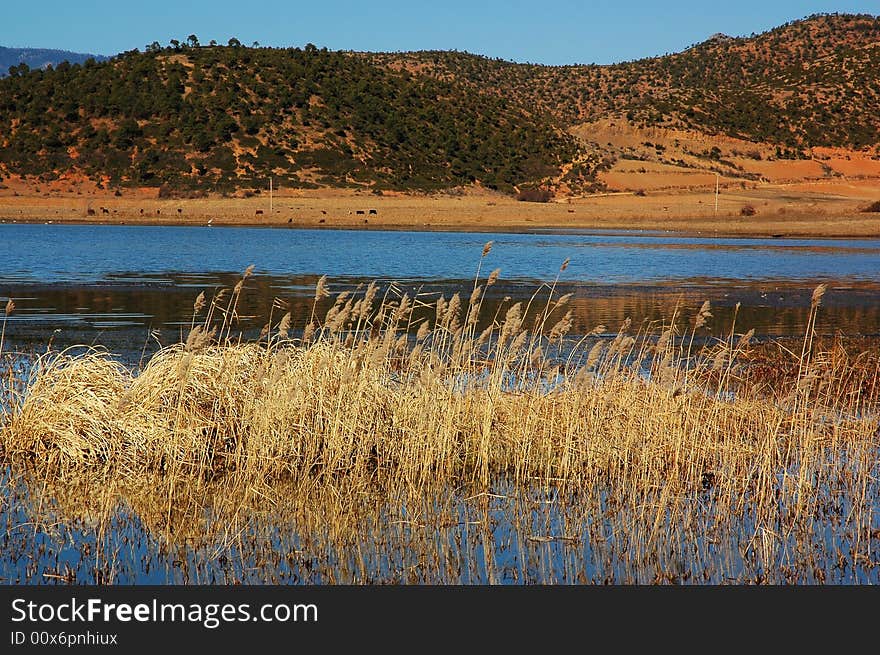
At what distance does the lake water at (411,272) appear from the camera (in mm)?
20203

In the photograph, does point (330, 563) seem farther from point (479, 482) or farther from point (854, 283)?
point (854, 283)

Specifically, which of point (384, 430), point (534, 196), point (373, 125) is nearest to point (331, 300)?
point (384, 430)

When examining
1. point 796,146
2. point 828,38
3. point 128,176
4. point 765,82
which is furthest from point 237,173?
point 828,38

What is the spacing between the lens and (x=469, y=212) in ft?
187

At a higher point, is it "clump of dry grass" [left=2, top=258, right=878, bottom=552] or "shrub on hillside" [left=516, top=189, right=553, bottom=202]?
"shrub on hillside" [left=516, top=189, right=553, bottom=202]

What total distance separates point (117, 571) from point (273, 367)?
277 centimetres

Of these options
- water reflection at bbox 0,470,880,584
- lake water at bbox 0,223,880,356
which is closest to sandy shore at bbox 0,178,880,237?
lake water at bbox 0,223,880,356

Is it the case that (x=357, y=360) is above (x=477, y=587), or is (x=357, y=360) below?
above

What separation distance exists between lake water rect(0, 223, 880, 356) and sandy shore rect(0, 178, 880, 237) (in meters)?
4.41

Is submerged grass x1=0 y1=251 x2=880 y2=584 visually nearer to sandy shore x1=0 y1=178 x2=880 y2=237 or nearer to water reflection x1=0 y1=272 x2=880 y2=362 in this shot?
water reflection x1=0 y1=272 x2=880 y2=362

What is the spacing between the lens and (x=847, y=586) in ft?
22.7

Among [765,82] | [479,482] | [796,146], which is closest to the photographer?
[479,482]

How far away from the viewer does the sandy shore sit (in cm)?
5234

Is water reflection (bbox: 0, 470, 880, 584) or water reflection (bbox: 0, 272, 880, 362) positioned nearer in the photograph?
water reflection (bbox: 0, 470, 880, 584)
